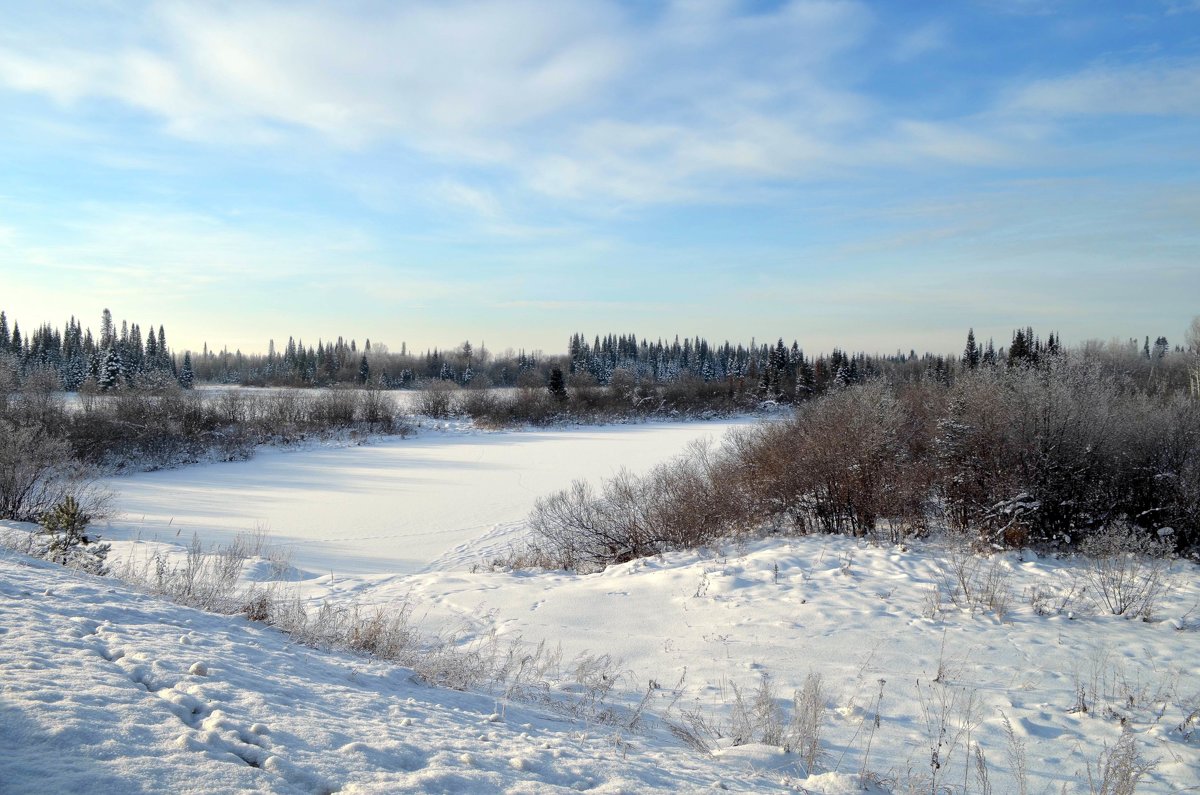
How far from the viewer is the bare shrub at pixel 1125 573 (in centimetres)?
793

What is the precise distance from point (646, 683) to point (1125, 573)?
7.99 m

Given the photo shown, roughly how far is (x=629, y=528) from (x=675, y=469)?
3490 millimetres

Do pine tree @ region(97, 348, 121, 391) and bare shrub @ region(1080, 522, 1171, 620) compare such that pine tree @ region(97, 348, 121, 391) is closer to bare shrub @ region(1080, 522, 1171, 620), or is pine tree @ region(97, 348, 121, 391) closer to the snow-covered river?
the snow-covered river

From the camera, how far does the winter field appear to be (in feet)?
9.37

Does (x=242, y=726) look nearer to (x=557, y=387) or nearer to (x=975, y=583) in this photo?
(x=975, y=583)

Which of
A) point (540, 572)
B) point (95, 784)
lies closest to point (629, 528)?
point (540, 572)

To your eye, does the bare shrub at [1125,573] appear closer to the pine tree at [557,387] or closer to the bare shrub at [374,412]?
the bare shrub at [374,412]

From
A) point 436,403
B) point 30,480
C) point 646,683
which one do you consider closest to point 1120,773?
point 646,683

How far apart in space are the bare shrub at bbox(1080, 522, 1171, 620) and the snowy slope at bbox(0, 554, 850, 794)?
6.85m

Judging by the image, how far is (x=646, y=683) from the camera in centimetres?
636

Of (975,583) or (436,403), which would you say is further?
(436,403)

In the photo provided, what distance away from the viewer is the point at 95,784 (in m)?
2.21

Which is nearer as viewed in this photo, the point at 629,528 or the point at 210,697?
the point at 210,697

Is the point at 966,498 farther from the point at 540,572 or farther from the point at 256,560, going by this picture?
the point at 256,560
